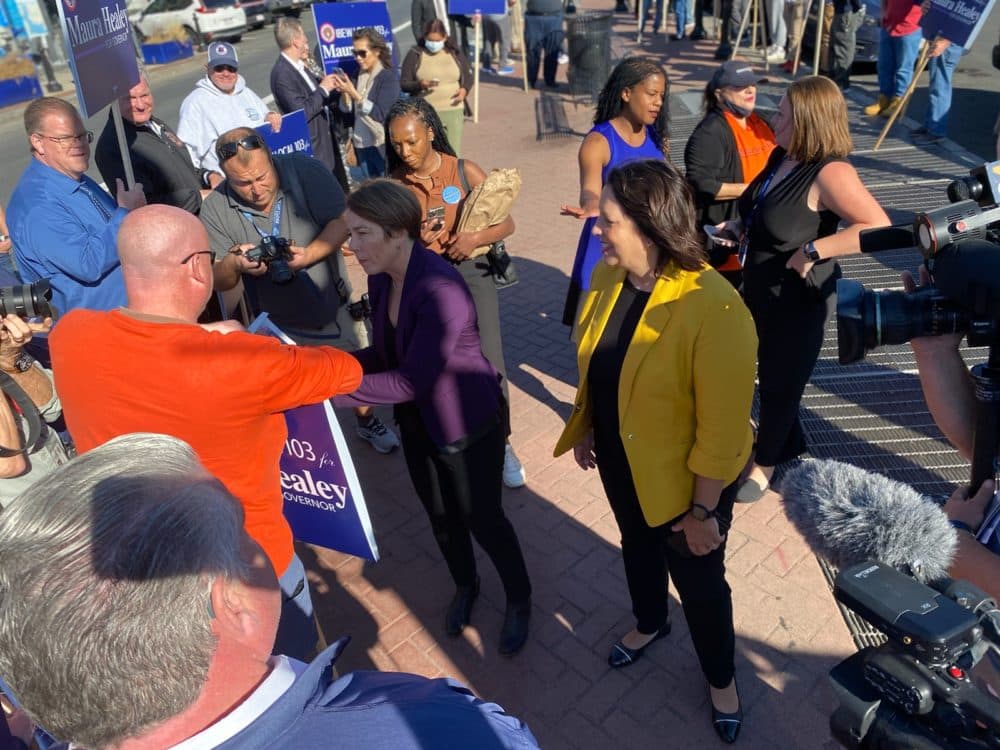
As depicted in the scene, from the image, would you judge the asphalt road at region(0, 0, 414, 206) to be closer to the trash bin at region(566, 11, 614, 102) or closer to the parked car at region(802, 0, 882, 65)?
the trash bin at region(566, 11, 614, 102)

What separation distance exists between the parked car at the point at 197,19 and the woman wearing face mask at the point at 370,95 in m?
17.2

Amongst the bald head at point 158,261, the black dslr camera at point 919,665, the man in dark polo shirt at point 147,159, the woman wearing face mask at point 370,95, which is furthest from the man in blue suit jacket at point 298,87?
the black dslr camera at point 919,665

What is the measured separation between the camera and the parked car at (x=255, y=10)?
23578mm

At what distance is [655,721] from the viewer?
9.32 feet

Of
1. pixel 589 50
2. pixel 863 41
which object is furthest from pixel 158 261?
pixel 863 41

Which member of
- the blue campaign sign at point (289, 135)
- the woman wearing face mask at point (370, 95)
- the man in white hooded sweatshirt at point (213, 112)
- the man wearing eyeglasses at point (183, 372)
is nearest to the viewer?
the man wearing eyeglasses at point (183, 372)

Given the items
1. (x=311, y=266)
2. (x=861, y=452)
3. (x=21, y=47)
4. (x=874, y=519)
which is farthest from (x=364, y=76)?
(x=21, y=47)

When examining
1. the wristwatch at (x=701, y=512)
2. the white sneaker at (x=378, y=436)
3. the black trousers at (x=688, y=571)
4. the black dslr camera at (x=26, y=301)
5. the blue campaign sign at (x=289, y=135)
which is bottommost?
the white sneaker at (x=378, y=436)

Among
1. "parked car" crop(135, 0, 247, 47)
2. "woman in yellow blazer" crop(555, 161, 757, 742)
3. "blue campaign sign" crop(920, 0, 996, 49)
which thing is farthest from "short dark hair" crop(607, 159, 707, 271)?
"parked car" crop(135, 0, 247, 47)

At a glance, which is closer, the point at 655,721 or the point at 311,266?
the point at 655,721

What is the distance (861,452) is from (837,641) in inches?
57.1

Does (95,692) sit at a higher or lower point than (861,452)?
higher

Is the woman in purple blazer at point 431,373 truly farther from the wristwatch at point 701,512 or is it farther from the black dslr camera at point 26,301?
the black dslr camera at point 26,301

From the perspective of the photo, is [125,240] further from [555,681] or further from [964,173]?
[964,173]
